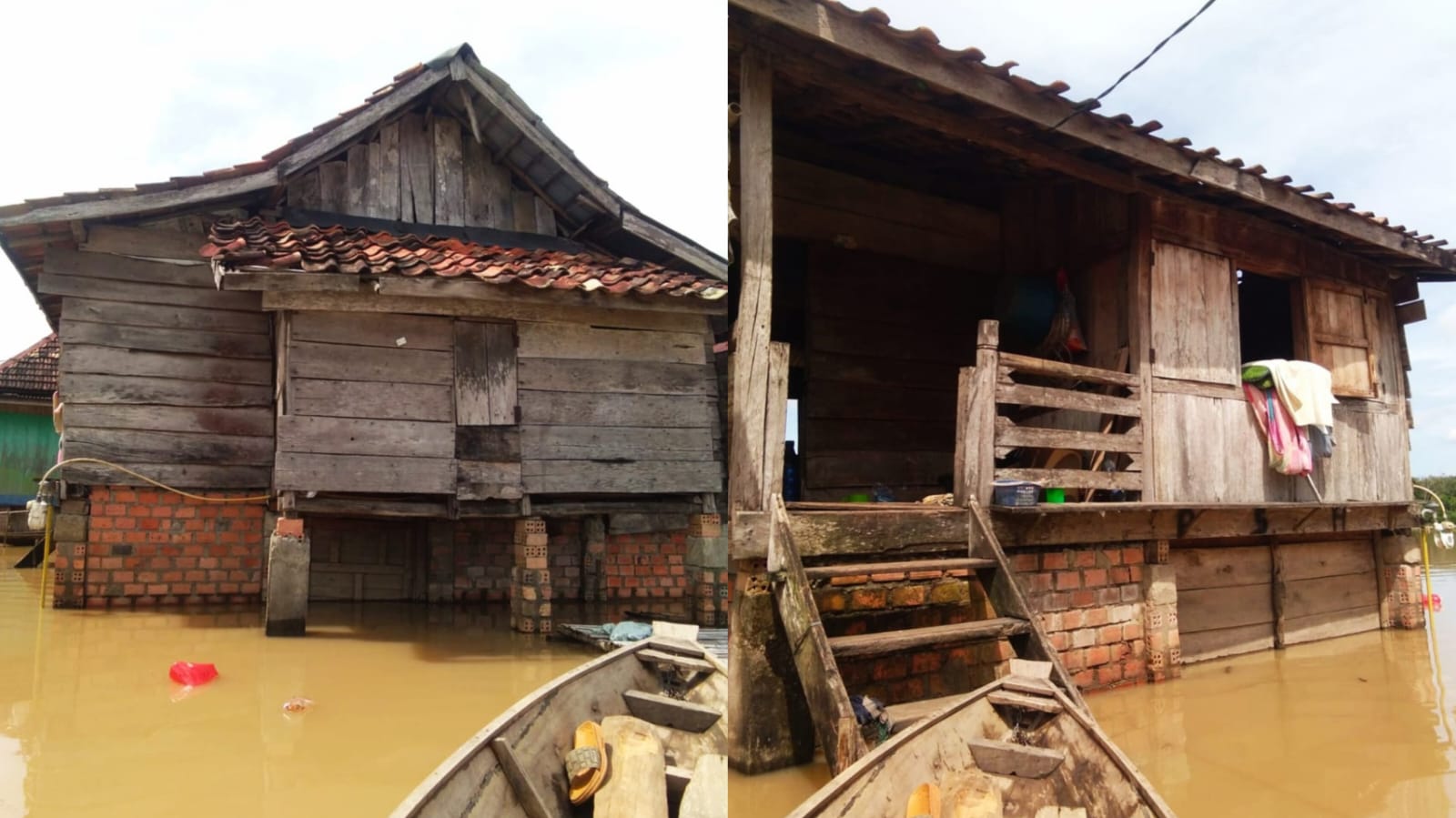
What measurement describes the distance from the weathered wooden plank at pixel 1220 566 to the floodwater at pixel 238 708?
10.6 ft

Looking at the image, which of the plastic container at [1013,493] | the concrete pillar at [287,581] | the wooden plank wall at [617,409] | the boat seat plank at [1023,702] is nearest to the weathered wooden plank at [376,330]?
the wooden plank wall at [617,409]

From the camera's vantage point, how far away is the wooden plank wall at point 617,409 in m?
4.98

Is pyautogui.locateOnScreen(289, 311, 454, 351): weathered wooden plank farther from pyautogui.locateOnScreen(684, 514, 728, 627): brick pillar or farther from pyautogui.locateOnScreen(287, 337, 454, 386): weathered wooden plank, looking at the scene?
pyautogui.locateOnScreen(684, 514, 728, 627): brick pillar

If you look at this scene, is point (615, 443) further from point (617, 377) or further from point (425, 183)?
point (425, 183)

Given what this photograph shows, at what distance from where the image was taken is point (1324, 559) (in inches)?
230

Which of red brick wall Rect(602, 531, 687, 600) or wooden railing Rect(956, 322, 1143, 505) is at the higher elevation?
wooden railing Rect(956, 322, 1143, 505)

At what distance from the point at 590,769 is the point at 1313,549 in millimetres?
5504

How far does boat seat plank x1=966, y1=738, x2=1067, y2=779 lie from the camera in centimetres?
213

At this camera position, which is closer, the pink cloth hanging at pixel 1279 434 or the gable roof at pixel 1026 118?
the gable roof at pixel 1026 118

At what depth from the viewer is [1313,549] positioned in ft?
18.9

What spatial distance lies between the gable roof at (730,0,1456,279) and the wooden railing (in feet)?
2.77

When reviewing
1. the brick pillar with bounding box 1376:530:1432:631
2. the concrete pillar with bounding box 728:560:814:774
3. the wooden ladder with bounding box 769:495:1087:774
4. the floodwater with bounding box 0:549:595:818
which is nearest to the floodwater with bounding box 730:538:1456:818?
the concrete pillar with bounding box 728:560:814:774

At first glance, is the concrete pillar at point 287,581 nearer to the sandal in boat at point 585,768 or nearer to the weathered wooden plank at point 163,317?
the weathered wooden plank at point 163,317

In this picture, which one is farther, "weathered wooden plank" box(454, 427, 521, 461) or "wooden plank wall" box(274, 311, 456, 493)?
"weathered wooden plank" box(454, 427, 521, 461)
